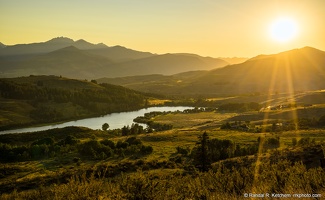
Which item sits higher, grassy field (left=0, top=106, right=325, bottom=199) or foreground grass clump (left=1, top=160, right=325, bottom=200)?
foreground grass clump (left=1, top=160, right=325, bottom=200)

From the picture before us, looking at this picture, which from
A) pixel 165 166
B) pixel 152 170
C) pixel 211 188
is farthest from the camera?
pixel 165 166

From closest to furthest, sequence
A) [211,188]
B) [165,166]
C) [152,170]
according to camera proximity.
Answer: [211,188] → [152,170] → [165,166]

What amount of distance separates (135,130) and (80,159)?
2128 inches

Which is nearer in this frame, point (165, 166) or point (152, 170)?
point (152, 170)

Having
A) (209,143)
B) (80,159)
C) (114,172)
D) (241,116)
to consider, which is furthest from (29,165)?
(241,116)

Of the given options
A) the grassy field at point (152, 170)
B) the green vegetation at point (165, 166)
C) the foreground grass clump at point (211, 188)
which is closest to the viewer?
the foreground grass clump at point (211, 188)

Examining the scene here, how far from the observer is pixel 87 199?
59.7ft

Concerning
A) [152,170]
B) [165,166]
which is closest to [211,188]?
[152,170]

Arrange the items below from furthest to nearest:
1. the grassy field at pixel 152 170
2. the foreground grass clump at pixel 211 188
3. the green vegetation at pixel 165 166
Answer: the grassy field at pixel 152 170 → the green vegetation at pixel 165 166 → the foreground grass clump at pixel 211 188

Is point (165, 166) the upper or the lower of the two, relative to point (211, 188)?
lower

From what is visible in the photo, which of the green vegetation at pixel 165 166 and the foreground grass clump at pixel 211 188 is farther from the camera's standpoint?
the green vegetation at pixel 165 166

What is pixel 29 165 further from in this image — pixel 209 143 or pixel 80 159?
pixel 209 143

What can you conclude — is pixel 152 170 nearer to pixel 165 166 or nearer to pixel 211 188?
pixel 165 166

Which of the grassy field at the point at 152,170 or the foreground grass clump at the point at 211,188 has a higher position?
the foreground grass clump at the point at 211,188
